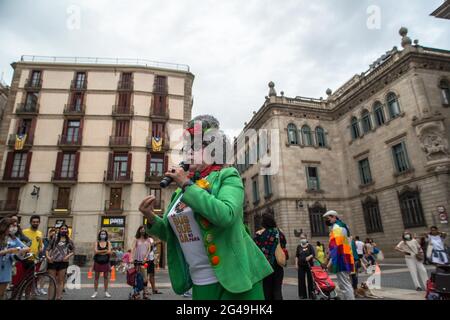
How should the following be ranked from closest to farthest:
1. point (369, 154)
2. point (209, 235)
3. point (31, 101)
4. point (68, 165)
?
point (209, 235), point (369, 154), point (68, 165), point (31, 101)

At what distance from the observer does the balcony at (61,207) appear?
21766 mm

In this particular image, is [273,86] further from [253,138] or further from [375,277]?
[375,277]

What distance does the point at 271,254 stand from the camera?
520 cm

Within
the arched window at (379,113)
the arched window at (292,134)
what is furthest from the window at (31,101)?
the arched window at (379,113)

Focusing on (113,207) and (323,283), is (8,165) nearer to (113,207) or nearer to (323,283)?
(113,207)

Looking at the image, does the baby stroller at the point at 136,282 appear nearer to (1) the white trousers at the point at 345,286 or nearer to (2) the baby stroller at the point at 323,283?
(2) the baby stroller at the point at 323,283

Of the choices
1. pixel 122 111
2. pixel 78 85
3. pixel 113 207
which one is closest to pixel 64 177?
pixel 113 207

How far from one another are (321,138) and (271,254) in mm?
22277

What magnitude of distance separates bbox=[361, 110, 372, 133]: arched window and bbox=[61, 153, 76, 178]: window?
83.6 feet

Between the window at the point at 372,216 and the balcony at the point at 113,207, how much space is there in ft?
66.0

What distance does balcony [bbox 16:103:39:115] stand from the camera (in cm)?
2427

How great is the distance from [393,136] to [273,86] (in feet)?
36.3

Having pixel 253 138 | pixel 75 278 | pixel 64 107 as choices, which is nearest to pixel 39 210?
pixel 64 107

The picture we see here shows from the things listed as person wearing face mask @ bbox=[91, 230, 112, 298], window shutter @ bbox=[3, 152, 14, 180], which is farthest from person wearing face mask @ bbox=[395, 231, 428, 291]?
window shutter @ bbox=[3, 152, 14, 180]
